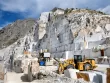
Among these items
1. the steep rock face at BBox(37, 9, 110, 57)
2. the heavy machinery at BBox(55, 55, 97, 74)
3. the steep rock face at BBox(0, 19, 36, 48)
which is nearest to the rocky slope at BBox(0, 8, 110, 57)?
the steep rock face at BBox(37, 9, 110, 57)

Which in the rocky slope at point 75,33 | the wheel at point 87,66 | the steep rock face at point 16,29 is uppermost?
the steep rock face at point 16,29

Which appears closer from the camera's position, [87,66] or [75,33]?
[87,66]

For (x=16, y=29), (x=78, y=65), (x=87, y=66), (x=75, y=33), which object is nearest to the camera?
(x=78, y=65)

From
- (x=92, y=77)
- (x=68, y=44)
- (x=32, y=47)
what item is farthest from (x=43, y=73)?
(x=32, y=47)

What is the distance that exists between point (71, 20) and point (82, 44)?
10.4m

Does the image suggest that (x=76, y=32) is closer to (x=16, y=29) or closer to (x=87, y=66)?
(x=87, y=66)

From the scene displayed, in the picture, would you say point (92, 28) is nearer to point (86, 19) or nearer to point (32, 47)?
point (86, 19)

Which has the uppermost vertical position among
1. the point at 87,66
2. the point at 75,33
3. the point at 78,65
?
the point at 75,33

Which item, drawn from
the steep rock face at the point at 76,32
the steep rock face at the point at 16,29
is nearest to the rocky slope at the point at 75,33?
the steep rock face at the point at 76,32

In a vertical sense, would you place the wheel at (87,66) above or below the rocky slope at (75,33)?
below

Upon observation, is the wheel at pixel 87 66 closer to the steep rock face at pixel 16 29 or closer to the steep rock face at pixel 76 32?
the steep rock face at pixel 76 32

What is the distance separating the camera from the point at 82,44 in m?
32.4

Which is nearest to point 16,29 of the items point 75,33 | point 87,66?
point 75,33

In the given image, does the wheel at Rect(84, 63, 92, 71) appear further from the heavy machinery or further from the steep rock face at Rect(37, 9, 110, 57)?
the steep rock face at Rect(37, 9, 110, 57)
